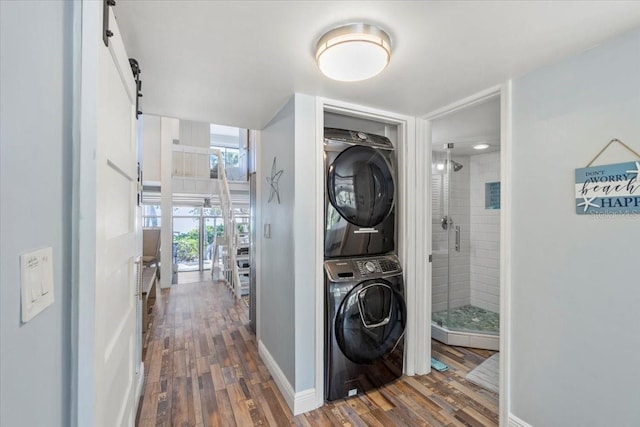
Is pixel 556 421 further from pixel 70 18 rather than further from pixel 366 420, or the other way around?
pixel 70 18

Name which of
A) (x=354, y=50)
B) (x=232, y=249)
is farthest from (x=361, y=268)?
(x=232, y=249)

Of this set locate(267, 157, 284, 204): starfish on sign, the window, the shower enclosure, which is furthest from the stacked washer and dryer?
the window

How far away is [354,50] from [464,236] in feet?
10.7

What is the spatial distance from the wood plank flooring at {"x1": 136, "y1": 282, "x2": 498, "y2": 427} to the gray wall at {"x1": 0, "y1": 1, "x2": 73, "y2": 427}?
59.6 inches

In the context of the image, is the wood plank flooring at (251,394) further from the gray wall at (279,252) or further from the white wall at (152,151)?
the white wall at (152,151)

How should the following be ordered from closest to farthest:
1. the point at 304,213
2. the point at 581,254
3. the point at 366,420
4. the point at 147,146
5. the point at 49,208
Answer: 1. the point at 49,208
2. the point at 581,254
3. the point at 366,420
4. the point at 304,213
5. the point at 147,146

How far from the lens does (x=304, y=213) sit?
6.47ft

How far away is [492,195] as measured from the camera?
361 centimetres

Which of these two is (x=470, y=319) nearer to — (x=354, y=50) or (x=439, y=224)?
(x=439, y=224)

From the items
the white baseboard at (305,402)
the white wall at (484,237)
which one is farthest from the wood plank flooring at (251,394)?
the white wall at (484,237)

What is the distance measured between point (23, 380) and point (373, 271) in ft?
6.19

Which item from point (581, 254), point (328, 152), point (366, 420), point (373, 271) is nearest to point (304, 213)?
point (328, 152)

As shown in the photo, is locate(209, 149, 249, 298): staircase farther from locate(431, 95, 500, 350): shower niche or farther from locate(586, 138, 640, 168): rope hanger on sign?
locate(586, 138, 640, 168): rope hanger on sign

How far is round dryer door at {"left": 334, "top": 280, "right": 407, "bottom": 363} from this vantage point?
2.00 meters
